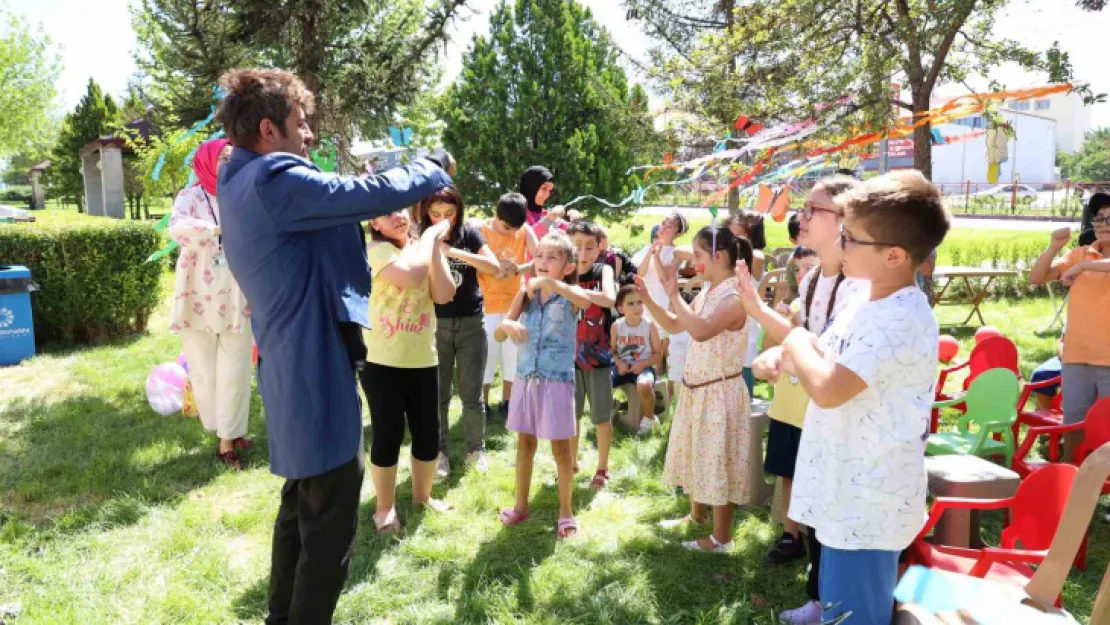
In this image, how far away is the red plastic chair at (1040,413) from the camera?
4.43 meters

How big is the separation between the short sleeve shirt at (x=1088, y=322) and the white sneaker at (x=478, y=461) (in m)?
3.34

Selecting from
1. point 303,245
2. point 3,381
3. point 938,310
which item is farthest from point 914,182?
point 938,310

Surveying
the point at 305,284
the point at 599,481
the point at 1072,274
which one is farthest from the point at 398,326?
the point at 1072,274

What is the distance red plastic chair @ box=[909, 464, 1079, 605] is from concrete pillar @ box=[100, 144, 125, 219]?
29028 mm

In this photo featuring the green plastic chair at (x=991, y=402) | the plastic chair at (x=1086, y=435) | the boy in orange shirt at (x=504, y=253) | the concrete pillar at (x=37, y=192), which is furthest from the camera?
the concrete pillar at (x=37, y=192)

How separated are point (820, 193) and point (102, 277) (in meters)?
7.85

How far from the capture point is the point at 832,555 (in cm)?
218

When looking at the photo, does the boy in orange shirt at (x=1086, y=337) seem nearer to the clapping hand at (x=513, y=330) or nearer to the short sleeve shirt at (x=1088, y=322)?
the short sleeve shirt at (x=1088, y=322)

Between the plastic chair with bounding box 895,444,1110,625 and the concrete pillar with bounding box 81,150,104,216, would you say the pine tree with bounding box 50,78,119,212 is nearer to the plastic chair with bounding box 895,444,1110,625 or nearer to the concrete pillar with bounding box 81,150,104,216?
the concrete pillar with bounding box 81,150,104,216

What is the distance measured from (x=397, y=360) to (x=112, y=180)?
28199 mm

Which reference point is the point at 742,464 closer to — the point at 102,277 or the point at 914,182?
the point at 914,182

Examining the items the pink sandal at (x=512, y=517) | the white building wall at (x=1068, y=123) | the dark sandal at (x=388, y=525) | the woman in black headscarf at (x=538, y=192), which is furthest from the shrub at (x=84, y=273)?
the white building wall at (x=1068, y=123)

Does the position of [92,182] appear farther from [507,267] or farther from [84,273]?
[507,267]

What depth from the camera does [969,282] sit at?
1132 cm
